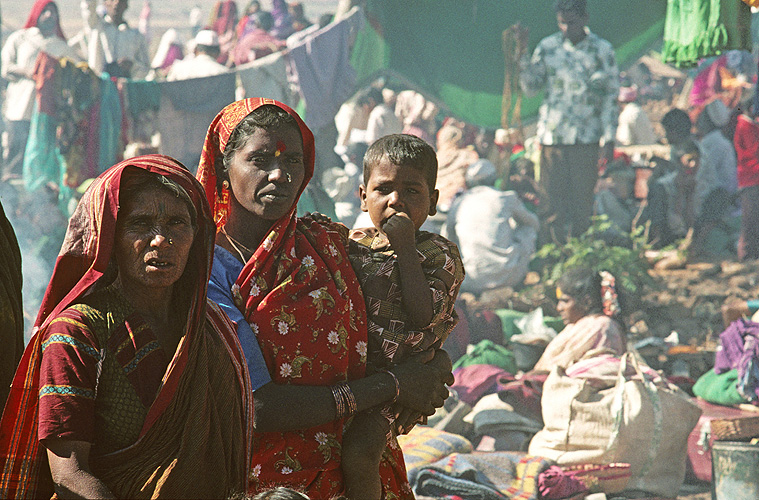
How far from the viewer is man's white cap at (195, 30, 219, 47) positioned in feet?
28.8

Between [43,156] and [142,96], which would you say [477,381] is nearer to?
[142,96]

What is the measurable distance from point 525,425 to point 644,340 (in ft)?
4.70

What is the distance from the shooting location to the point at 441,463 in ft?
19.2

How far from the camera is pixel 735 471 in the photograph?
550 centimetres

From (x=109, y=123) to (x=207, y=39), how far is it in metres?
1.39

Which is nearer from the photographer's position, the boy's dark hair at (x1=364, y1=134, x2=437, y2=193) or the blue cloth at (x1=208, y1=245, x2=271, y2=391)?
the blue cloth at (x1=208, y1=245, x2=271, y2=391)

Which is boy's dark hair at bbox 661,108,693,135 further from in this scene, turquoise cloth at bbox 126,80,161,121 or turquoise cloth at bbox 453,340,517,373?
turquoise cloth at bbox 126,80,161,121

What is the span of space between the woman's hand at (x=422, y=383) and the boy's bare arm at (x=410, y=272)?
10cm

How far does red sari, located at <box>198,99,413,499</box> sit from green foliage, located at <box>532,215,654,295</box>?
568 cm

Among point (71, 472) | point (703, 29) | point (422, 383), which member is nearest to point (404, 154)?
point (422, 383)

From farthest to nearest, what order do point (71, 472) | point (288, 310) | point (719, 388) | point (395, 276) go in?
point (719, 388), point (395, 276), point (288, 310), point (71, 472)

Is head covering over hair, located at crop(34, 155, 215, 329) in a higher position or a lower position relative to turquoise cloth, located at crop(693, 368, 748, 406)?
higher

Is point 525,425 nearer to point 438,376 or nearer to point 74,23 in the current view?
point 438,376

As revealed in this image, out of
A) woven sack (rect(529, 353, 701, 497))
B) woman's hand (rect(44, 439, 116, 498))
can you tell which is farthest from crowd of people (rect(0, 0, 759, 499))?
woven sack (rect(529, 353, 701, 497))
